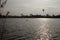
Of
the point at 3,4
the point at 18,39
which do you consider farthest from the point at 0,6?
the point at 18,39

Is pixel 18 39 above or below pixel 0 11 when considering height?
below

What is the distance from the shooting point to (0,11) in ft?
37.3

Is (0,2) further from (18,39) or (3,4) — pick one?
(18,39)

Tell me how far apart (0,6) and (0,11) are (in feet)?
1.78

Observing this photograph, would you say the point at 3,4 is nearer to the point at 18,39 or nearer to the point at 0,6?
the point at 0,6

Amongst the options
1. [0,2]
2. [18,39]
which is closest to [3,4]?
[0,2]

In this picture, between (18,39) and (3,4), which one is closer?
(3,4)

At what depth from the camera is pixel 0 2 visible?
36.0ft

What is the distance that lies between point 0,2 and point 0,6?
33 centimetres

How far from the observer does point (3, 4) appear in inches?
433

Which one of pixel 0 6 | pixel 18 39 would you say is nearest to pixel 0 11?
pixel 0 6

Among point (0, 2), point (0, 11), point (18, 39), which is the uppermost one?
point (0, 2)

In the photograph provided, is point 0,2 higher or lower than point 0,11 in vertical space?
higher

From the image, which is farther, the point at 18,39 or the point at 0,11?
the point at 18,39
